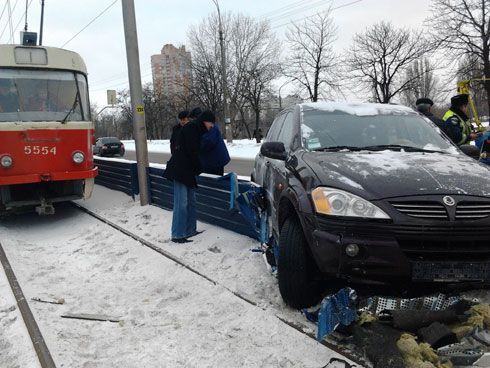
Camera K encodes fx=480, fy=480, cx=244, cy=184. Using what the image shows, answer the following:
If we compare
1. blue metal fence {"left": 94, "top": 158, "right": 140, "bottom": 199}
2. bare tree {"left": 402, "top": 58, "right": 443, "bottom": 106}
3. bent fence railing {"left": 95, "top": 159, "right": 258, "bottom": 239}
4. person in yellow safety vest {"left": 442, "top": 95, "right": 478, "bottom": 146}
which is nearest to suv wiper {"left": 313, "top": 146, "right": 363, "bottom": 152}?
bent fence railing {"left": 95, "top": 159, "right": 258, "bottom": 239}

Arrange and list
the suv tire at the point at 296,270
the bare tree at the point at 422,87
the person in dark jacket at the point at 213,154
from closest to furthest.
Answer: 1. the suv tire at the point at 296,270
2. the person in dark jacket at the point at 213,154
3. the bare tree at the point at 422,87

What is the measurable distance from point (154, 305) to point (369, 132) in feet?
8.35

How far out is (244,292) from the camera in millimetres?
4500

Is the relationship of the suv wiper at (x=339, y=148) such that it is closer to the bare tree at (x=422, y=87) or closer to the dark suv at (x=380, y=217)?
the dark suv at (x=380, y=217)

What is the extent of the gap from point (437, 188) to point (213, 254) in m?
3.30

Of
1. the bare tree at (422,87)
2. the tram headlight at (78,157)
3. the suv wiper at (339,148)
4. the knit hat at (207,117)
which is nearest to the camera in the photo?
the suv wiper at (339,148)

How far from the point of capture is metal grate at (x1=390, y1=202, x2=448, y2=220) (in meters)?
3.12

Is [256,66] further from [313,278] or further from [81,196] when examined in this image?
[313,278]

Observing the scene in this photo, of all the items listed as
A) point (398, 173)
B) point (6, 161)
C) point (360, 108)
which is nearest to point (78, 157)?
point (6, 161)

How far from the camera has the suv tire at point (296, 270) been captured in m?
3.68

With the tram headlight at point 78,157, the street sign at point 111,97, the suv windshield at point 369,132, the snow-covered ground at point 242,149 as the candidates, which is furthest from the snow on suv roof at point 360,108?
the snow-covered ground at point 242,149

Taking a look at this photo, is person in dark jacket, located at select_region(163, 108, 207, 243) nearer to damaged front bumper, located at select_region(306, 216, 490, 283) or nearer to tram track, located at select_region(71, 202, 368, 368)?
tram track, located at select_region(71, 202, 368, 368)

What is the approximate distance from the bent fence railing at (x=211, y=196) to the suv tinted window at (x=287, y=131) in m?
1.16

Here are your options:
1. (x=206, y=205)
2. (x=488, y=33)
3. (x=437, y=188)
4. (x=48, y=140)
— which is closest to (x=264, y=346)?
(x=437, y=188)
